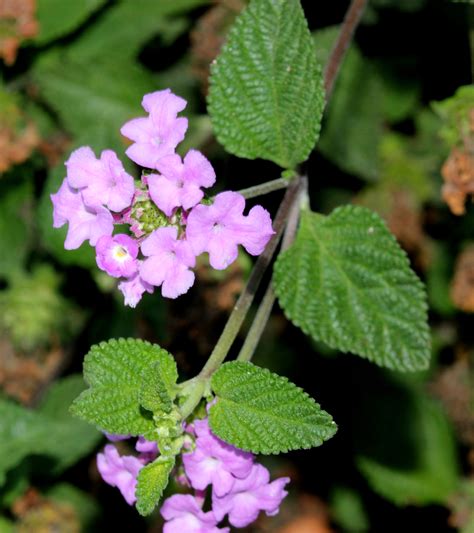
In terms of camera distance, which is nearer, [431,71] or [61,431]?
[61,431]

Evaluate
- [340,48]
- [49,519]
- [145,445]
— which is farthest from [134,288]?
[49,519]

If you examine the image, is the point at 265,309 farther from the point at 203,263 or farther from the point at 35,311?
the point at 35,311

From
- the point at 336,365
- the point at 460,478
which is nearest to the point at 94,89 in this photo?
the point at 336,365

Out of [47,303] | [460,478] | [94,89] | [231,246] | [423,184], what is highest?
[231,246]

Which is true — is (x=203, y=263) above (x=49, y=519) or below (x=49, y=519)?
above

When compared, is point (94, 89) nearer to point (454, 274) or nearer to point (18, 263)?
point (18, 263)

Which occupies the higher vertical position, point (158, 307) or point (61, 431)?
point (158, 307)

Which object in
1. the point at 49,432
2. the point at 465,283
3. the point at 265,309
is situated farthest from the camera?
the point at 465,283

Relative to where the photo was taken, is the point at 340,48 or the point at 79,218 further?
the point at 340,48
